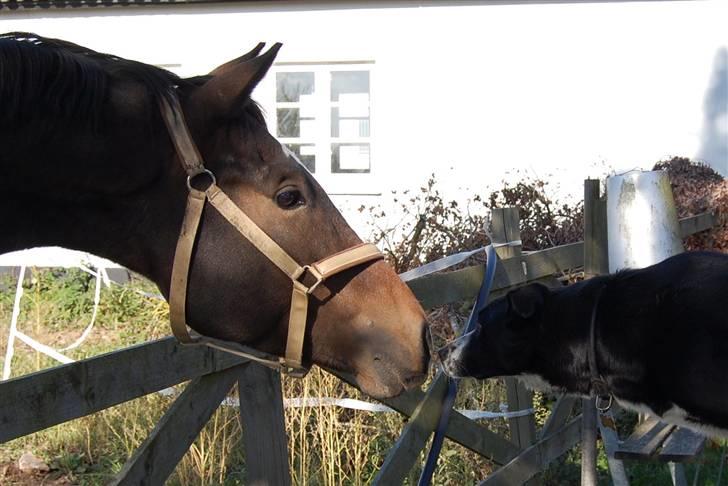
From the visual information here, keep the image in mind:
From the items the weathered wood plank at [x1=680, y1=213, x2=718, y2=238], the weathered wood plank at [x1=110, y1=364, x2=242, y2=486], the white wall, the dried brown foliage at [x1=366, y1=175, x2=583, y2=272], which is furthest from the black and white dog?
the white wall

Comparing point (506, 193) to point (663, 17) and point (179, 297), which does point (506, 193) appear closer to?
point (663, 17)

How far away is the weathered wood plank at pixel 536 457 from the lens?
4469 mm

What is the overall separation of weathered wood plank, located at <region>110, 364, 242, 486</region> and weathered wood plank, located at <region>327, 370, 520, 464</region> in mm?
1028

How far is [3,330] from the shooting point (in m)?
7.88

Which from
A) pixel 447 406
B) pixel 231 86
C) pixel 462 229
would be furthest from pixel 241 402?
pixel 462 229

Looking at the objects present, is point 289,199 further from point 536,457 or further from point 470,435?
point 536,457

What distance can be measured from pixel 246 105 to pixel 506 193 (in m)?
6.42

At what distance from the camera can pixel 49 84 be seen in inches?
75.9

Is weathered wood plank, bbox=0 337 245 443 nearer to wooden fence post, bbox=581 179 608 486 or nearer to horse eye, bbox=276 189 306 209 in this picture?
horse eye, bbox=276 189 306 209

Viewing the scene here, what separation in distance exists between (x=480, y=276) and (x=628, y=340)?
899 mm

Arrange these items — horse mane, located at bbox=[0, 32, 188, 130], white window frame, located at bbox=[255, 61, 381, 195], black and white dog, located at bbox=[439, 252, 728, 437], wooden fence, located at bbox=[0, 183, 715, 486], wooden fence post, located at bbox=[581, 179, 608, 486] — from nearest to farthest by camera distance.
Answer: horse mane, located at bbox=[0, 32, 188, 130]
wooden fence, located at bbox=[0, 183, 715, 486]
black and white dog, located at bbox=[439, 252, 728, 437]
wooden fence post, located at bbox=[581, 179, 608, 486]
white window frame, located at bbox=[255, 61, 381, 195]

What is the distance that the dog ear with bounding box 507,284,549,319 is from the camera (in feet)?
13.7

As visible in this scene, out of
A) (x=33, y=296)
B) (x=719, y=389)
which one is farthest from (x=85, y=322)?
(x=719, y=389)

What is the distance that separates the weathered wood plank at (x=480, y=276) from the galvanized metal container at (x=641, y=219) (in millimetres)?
605
